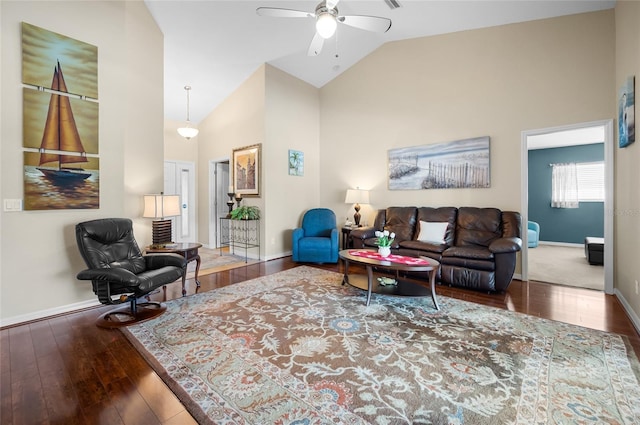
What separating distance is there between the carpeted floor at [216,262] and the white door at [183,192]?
30.6 inches

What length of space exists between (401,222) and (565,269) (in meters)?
2.83

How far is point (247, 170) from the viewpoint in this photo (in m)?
5.62

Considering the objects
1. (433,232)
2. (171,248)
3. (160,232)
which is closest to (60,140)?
(160,232)

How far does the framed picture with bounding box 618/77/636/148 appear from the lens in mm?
2730

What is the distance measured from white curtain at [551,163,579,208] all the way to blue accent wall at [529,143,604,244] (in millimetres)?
114

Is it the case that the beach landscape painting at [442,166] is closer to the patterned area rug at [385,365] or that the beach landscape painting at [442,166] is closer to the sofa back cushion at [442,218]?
the sofa back cushion at [442,218]

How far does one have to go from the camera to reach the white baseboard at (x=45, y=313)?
8.79 ft

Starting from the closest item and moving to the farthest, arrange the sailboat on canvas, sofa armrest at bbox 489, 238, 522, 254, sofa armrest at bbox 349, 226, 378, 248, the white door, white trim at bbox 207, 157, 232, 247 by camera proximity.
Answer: the sailboat on canvas
sofa armrest at bbox 489, 238, 522, 254
sofa armrest at bbox 349, 226, 378, 248
the white door
white trim at bbox 207, 157, 232, 247

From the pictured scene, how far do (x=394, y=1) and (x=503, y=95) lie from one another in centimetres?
212

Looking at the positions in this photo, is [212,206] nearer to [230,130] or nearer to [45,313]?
[230,130]

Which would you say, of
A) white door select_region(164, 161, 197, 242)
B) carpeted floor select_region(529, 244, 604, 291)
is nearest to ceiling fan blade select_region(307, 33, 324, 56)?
carpeted floor select_region(529, 244, 604, 291)

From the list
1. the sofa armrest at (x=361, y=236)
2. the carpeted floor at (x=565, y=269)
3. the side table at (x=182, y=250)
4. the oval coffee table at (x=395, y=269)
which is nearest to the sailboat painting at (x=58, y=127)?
the side table at (x=182, y=250)

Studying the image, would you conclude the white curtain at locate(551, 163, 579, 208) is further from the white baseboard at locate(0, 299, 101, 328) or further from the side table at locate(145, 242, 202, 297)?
the white baseboard at locate(0, 299, 101, 328)

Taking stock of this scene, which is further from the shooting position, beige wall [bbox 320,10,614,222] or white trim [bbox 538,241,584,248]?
white trim [bbox 538,241,584,248]
